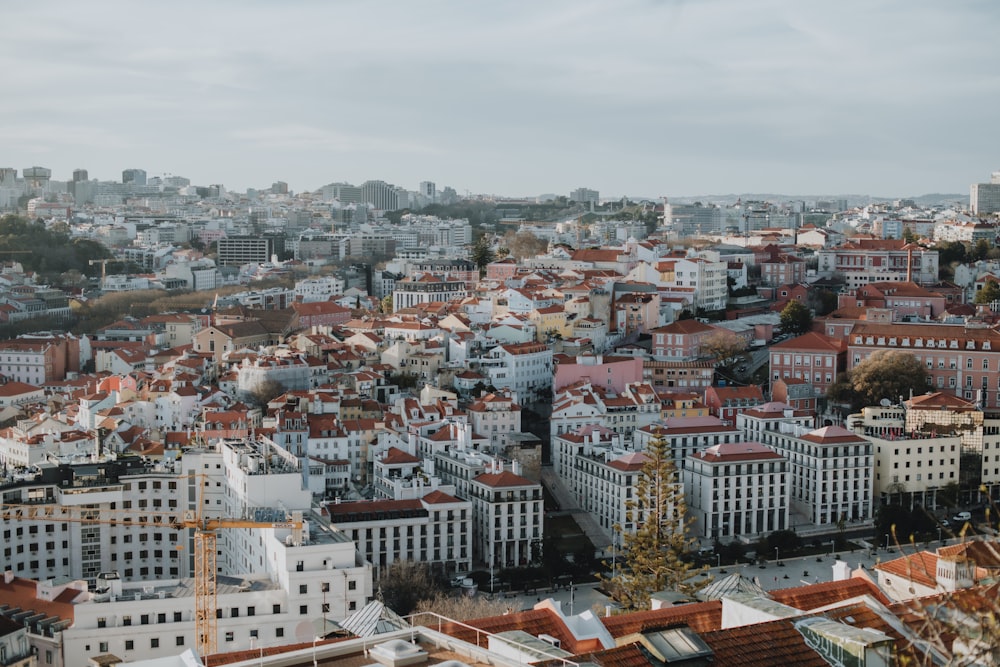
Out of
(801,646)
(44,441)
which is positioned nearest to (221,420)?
(44,441)

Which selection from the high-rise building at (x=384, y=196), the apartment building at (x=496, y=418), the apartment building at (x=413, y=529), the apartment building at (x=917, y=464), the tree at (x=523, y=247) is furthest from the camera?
the high-rise building at (x=384, y=196)

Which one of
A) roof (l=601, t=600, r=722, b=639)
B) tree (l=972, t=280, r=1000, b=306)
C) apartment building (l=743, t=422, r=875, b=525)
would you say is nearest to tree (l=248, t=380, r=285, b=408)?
apartment building (l=743, t=422, r=875, b=525)

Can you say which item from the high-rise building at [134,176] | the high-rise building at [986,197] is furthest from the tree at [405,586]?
the high-rise building at [134,176]

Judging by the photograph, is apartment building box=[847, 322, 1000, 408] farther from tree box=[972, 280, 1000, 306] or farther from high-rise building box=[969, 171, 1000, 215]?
high-rise building box=[969, 171, 1000, 215]

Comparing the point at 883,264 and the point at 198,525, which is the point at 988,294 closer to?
the point at 883,264

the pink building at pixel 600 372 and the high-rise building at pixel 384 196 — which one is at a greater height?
the high-rise building at pixel 384 196

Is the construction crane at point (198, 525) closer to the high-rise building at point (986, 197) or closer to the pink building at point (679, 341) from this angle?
the pink building at point (679, 341)

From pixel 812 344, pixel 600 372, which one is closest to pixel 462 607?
pixel 600 372

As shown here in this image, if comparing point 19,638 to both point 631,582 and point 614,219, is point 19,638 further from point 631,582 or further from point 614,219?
point 614,219

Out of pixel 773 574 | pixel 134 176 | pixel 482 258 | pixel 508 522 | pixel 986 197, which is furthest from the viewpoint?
pixel 134 176
